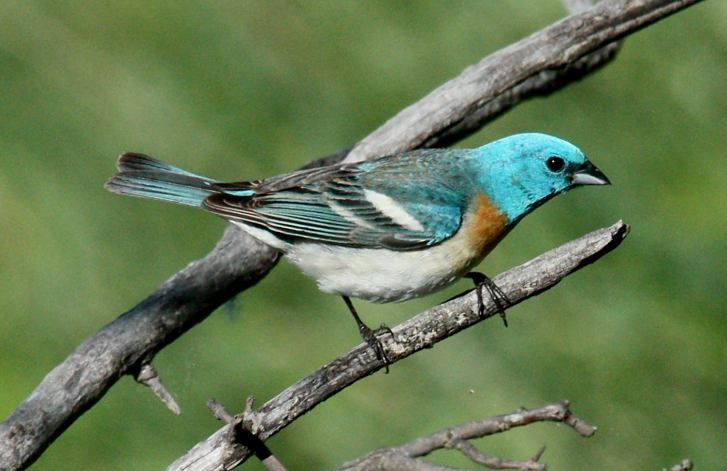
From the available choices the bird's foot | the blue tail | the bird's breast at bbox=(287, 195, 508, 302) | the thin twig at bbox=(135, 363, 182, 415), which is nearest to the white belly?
the bird's breast at bbox=(287, 195, 508, 302)

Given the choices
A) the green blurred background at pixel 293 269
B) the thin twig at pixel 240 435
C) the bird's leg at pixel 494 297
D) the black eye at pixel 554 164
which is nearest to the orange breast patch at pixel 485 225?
the black eye at pixel 554 164

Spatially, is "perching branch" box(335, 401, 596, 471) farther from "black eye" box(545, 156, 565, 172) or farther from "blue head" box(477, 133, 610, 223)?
"black eye" box(545, 156, 565, 172)

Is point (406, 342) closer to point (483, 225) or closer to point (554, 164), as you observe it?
point (483, 225)

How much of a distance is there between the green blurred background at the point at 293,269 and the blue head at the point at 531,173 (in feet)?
4.64

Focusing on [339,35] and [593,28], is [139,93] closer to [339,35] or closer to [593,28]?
[339,35]

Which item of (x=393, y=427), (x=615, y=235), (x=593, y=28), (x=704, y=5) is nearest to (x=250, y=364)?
(x=393, y=427)

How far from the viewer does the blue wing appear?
4434 millimetres

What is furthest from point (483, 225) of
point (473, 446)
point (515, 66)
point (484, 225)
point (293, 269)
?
point (293, 269)

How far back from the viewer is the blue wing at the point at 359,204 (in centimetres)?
443

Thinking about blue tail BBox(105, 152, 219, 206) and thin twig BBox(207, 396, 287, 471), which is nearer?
thin twig BBox(207, 396, 287, 471)

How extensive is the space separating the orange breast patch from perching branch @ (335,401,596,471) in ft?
3.10

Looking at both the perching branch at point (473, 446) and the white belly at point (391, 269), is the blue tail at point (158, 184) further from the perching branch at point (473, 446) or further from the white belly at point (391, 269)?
the perching branch at point (473, 446)

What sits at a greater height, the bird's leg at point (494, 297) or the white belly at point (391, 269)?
the white belly at point (391, 269)

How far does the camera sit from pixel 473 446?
11.7 feet
